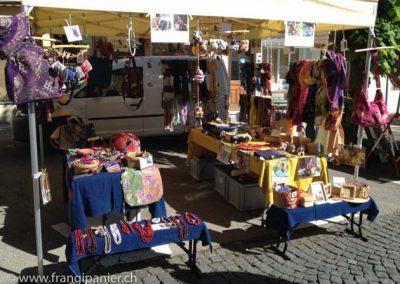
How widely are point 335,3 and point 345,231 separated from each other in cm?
266

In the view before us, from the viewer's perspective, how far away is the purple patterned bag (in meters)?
3.52

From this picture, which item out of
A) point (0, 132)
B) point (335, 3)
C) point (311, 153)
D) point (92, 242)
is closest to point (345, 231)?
point (311, 153)

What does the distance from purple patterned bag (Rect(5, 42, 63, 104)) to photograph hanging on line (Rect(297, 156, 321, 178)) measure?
2.88 m

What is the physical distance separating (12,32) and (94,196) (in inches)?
66.0

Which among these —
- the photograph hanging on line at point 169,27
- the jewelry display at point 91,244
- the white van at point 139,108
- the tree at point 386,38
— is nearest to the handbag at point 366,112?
the tree at point 386,38

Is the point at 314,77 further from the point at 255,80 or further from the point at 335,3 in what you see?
the point at 255,80

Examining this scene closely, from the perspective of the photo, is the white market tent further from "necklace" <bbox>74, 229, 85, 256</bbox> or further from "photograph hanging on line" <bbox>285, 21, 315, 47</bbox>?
"necklace" <bbox>74, 229, 85, 256</bbox>

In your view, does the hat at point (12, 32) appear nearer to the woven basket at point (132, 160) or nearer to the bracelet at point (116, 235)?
the woven basket at point (132, 160)

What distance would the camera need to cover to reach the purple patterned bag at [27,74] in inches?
138

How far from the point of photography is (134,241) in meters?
3.77

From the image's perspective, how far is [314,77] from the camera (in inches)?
203

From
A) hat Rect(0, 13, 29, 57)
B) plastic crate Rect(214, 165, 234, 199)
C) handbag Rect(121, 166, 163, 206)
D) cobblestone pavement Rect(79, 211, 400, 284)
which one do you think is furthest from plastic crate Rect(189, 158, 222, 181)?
hat Rect(0, 13, 29, 57)

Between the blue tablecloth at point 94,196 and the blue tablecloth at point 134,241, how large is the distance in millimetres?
414

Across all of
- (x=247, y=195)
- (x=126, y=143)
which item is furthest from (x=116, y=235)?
(x=247, y=195)
